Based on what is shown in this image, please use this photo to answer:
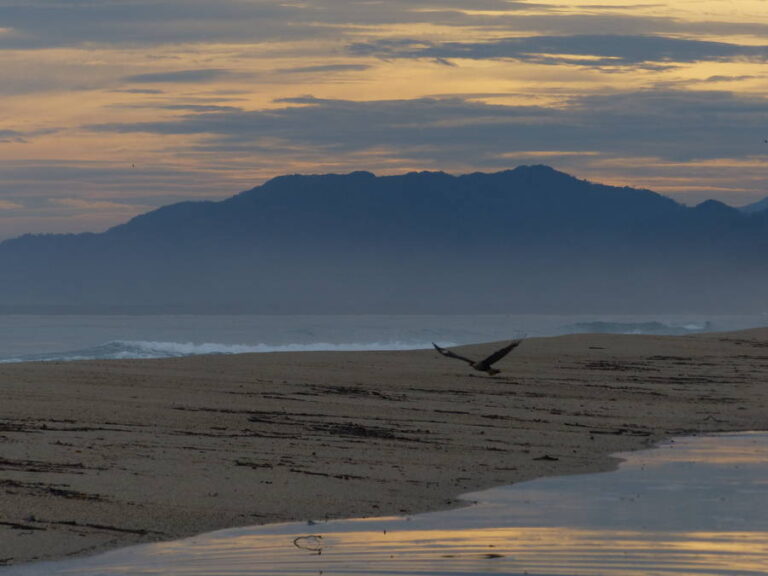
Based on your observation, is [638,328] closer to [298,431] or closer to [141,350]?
[141,350]

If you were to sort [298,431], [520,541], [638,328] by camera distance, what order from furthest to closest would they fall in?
[638,328], [298,431], [520,541]

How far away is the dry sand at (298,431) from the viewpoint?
10.5m

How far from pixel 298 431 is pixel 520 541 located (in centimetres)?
645

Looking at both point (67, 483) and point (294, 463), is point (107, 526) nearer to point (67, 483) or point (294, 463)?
point (67, 483)

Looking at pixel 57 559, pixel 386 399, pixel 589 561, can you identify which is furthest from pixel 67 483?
pixel 386 399

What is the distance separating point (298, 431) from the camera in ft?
51.0

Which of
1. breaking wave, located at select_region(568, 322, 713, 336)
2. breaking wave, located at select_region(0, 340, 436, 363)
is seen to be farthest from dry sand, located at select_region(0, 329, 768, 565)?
breaking wave, located at select_region(568, 322, 713, 336)

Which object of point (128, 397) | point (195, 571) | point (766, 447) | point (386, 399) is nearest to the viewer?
point (195, 571)

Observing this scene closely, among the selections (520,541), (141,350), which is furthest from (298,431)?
(141,350)

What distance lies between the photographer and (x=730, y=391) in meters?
23.1

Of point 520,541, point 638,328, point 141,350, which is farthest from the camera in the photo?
point 638,328

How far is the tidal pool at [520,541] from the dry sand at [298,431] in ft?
1.50

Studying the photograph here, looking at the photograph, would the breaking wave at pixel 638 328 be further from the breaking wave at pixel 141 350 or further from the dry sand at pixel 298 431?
the dry sand at pixel 298 431

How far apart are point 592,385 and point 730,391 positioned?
Answer: 248 centimetres
